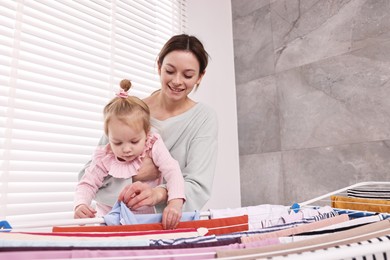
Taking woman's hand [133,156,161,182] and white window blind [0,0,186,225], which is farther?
white window blind [0,0,186,225]

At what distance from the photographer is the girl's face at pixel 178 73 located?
101 centimetres

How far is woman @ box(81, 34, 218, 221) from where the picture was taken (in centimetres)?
93

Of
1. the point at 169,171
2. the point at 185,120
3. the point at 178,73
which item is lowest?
the point at 169,171

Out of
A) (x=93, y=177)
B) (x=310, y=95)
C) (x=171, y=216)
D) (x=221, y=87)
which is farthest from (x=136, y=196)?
(x=221, y=87)

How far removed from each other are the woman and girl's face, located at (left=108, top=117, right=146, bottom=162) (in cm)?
5

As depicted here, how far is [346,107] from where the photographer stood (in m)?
1.73

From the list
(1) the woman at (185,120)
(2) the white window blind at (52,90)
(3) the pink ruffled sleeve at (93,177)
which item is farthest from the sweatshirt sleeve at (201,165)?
(2) the white window blind at (52,90)

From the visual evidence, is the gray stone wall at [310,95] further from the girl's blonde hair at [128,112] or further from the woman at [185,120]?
the girl's blonde hair at [128,112]

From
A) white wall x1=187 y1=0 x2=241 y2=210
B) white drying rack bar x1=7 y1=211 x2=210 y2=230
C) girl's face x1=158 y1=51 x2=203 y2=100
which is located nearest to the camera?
white drying rack bar x1=7 y1=211 x2=210 y2=230

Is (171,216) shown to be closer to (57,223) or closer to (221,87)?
(57,223)

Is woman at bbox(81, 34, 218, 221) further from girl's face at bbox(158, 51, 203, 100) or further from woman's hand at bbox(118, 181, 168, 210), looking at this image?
woman's hand at bbox(118, 181, 168, 210)

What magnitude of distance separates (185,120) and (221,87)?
122cm

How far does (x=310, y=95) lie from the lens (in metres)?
1.88

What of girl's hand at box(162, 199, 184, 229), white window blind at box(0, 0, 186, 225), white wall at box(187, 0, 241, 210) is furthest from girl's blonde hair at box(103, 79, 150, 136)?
white wall at box(187, 0, 241, 210)
